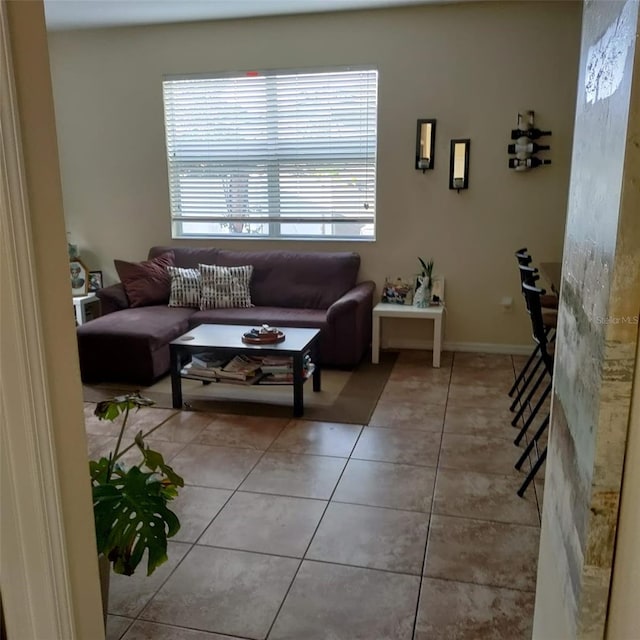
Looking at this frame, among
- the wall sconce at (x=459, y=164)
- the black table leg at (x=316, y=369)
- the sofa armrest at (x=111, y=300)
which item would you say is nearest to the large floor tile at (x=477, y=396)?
the black table leg at (x=316, y=369)

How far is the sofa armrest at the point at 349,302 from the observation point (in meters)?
4.34

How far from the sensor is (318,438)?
3258mm

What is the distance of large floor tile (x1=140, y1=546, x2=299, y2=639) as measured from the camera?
189 cm

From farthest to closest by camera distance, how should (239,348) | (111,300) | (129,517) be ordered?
(111,300)
(239,348)
(129,517)

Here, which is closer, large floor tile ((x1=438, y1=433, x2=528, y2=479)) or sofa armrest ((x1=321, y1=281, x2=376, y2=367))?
large floor tile ((x1=438, y1=433, x2=528, y2=479))

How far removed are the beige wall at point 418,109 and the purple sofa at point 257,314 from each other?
0.30 meters

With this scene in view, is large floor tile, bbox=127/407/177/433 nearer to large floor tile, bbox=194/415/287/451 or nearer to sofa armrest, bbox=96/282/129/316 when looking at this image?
→ large floor tile, bbox=194/415/287/451

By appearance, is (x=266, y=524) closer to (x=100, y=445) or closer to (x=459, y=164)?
(x=100, y=445)

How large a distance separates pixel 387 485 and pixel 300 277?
251cm

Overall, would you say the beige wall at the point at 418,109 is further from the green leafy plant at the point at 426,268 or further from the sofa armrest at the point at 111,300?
the sofa armrest at the point at 111,300

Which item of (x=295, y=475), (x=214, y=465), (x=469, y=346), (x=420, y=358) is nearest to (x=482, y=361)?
(x=469, y=346)

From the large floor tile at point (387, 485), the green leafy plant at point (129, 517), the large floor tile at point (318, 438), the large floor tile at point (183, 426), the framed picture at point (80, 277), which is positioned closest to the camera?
the green leafy plant at point (129, 517)

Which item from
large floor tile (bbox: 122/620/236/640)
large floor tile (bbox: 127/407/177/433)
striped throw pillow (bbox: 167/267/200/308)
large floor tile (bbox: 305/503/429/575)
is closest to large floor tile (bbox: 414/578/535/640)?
large floor tile (bbox: 305/503/429/575)

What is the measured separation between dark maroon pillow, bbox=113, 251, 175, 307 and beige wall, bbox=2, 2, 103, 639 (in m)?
3.79
